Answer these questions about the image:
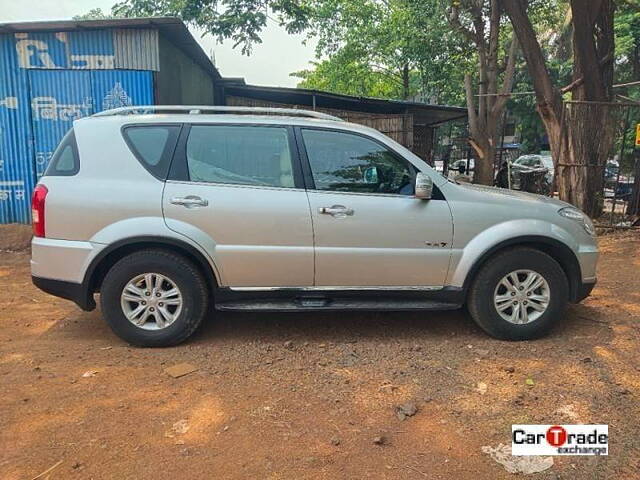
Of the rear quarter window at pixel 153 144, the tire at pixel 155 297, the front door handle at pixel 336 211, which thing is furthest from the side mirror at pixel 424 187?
the rear quarter window at pixel 153 144

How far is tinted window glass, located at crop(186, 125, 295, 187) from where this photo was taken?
412 cm

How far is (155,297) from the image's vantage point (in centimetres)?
408

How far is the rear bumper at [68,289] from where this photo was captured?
4.05 m

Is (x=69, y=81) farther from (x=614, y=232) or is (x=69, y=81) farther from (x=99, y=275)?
(x=614, y=232)

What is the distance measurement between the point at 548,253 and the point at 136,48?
661 cm

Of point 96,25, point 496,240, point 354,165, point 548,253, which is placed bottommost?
point 548,253

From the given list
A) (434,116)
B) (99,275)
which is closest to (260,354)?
(99,275)

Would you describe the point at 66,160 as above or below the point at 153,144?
below

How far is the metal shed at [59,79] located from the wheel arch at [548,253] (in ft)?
19.3

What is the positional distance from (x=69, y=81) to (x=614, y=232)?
8.93 m

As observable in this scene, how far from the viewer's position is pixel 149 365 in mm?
3846

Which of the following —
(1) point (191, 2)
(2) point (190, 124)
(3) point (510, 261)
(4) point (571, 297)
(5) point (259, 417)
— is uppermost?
(1) point (191, 2)

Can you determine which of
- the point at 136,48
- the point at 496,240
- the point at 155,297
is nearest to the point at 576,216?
the point at 496,240

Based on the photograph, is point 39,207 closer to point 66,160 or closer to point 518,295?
point 66,160
